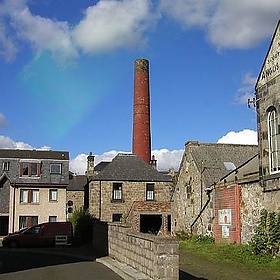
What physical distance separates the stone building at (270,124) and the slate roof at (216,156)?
9.99 m

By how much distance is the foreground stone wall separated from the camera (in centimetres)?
1116

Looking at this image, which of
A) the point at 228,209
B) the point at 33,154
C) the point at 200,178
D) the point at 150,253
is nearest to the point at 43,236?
the point at 200,178

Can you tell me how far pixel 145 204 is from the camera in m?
40.7

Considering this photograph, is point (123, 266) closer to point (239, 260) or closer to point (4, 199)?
point (239, 260)

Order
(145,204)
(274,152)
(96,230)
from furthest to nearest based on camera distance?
(145,204) → (96,230) → (274,152)

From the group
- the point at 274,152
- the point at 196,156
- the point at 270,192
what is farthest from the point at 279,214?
the point at 196,156

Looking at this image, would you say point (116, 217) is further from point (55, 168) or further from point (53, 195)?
point (55, 168)

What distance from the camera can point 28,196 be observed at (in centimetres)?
4628

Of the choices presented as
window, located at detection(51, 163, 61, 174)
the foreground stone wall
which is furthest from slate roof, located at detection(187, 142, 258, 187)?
window, located at detection(51, 163, 61, 174)

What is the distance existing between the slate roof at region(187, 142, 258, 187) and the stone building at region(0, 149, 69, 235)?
1895 cm

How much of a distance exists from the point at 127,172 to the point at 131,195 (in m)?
2.18

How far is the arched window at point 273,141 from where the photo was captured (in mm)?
18402

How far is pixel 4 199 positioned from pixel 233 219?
2944 cm

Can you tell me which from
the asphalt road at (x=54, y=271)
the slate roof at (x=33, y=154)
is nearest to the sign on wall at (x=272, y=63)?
the asphalt road at (x=54, y=271)
